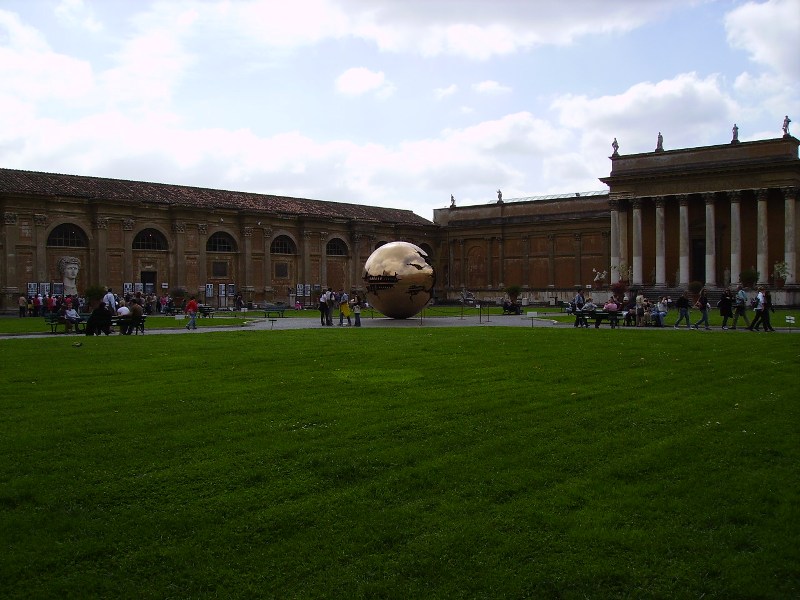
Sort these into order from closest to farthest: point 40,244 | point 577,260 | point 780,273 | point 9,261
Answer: point 9,261, point 40,244, point 780,273, point 577,260

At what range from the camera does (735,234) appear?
54250 mm

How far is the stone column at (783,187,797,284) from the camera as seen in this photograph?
5200cm

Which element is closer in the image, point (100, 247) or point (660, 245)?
point (100, 247)

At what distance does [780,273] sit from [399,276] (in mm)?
33282

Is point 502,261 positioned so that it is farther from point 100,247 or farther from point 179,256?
point 100,247

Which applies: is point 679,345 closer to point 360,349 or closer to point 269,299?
point 360,349

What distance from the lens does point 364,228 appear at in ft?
216

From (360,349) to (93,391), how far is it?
713cm

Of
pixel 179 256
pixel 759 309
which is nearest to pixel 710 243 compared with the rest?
pixel 759 309

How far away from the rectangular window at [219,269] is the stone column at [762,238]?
3848cm

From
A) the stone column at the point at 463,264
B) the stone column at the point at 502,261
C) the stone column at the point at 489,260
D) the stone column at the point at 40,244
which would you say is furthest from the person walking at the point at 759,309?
the stone column at the point at 463,264

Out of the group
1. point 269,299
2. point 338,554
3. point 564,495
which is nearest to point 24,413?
point 338,554

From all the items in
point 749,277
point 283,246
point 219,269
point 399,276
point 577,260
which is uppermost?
point 283,246

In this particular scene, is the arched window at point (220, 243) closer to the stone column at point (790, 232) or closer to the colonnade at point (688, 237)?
the colonnade at point (688, 237)
